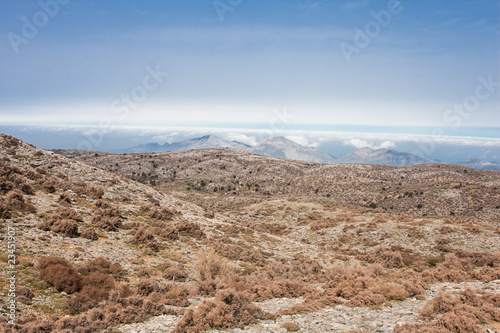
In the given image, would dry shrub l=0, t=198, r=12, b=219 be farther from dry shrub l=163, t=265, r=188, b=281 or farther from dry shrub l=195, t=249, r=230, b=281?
dry shrub l=195, t=249, r=230, b=281

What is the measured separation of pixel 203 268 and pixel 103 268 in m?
5.49

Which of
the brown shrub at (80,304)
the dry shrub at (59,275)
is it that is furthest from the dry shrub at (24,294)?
the brown shrub at (80,304)

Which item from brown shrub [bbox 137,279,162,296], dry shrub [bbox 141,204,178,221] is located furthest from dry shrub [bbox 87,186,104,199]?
brown shrub [bbox 137,279,162,296]

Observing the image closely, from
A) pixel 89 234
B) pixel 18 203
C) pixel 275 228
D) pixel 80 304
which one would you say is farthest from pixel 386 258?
pixel 18 203

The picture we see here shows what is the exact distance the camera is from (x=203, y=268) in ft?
49.3

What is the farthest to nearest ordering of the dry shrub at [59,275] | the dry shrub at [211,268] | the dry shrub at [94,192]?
the dry shrub at [94,192] → the dry shrub at [211,268] → the dry shrub at [59,275]

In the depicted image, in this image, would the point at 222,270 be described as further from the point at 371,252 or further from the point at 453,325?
the point at 371,252

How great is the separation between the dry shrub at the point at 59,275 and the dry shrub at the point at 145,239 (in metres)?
5.79

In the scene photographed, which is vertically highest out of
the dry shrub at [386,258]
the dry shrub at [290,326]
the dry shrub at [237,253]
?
the dry shrub at [290,326]

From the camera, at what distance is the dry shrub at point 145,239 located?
1660 cm

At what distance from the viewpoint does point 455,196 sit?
64.1 metres

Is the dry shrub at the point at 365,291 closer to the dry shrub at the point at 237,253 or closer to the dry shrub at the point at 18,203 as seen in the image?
the dry shrub at the point at 237,253

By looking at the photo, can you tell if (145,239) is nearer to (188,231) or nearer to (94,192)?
(188,231)

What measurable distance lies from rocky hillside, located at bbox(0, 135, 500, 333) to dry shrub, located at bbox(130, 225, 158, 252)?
93 mm
